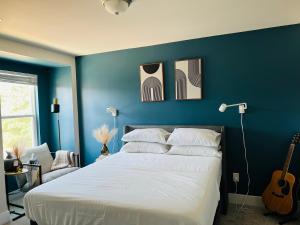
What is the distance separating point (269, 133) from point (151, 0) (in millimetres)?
2226

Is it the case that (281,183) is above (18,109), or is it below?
below

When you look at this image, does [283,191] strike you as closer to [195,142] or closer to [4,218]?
[195,142]

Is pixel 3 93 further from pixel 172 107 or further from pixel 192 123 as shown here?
pixel 192 123

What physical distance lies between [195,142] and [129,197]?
4.61 ft

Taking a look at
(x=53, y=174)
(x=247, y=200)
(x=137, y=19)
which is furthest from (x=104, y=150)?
(x=247, y=200)

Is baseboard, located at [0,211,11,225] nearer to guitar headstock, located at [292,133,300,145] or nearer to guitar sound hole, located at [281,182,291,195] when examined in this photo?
guitar sound hole, located at [281,182,291,195]

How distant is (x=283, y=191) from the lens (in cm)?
256

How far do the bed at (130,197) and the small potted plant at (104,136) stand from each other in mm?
1125

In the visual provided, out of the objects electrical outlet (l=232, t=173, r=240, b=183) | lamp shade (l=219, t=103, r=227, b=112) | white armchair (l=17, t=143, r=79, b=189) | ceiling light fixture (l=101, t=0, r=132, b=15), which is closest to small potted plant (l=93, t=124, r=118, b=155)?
white armchair (l=17, t=143, r=79, b=189)

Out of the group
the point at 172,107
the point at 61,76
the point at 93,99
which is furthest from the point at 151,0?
the point at 61,76

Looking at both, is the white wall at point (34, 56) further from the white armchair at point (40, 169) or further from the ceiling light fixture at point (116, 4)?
the ceiling light fixture at point (116, 4)

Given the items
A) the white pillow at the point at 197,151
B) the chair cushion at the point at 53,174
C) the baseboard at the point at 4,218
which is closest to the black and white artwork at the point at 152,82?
the white pillow at the point at 197,151

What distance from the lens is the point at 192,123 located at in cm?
331

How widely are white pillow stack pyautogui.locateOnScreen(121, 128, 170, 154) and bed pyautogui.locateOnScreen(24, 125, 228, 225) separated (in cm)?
59
